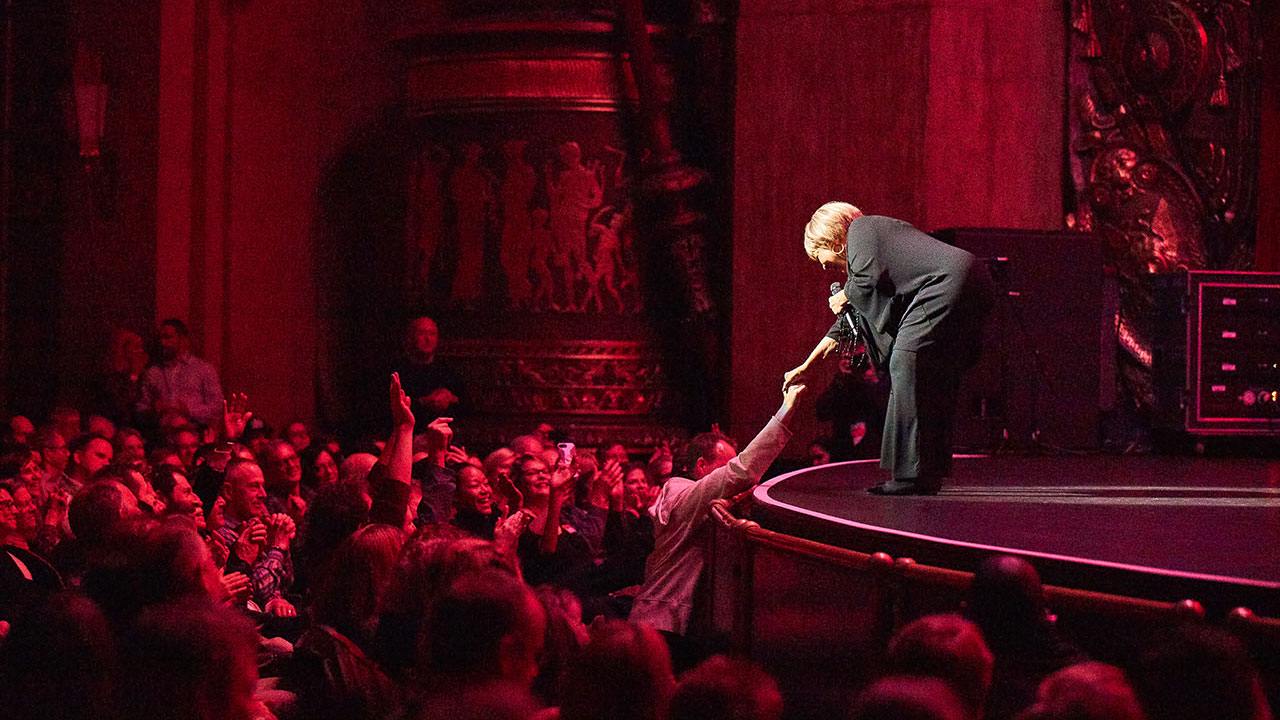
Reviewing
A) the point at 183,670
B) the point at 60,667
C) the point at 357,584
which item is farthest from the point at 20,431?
the point at 183,670

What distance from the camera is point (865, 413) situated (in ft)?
33.0

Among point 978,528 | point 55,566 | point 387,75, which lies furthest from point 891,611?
point 387,75

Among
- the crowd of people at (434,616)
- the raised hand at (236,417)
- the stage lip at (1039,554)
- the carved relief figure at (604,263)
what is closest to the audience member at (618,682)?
the crowd of people at (434,616)

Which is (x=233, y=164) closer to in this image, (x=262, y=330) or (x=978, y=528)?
(x=262, y=330)

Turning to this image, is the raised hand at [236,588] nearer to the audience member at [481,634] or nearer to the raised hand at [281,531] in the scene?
the raised hand at [281,531]

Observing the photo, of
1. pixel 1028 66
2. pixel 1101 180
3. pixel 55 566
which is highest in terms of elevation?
pixel 1028 66

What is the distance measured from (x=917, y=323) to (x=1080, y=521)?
3.60 ft

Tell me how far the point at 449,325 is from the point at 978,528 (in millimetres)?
8052

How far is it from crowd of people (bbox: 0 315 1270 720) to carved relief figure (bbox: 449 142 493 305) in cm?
481

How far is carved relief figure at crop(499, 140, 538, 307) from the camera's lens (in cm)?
1208

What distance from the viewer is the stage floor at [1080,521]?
3615 millimetres

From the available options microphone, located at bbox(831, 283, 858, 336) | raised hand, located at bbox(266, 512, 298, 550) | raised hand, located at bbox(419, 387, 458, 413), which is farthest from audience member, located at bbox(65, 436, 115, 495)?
microphone, located at bbox(831, 283, 858, 336)

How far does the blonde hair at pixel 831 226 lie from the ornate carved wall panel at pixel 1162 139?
533cm

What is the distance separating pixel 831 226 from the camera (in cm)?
602
